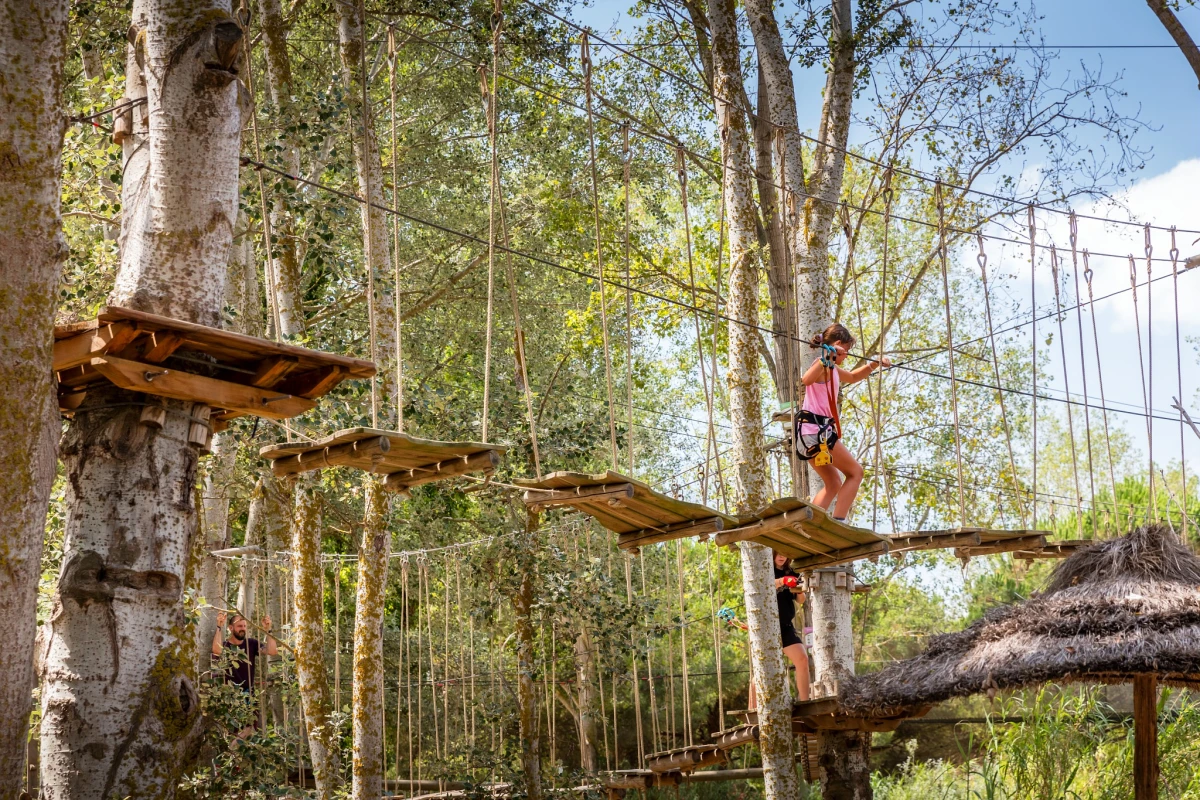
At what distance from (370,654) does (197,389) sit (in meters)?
2.60

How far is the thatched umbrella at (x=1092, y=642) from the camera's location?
17.2 ft

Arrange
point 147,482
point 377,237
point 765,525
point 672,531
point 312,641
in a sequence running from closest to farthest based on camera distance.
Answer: point 147,482, point 765,525, point 672,531, point 312,641, point 377,237

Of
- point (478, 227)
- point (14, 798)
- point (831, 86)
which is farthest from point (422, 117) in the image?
point (14, 798)

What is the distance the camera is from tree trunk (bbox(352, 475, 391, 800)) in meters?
5.36

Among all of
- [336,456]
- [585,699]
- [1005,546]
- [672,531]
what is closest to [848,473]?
[1005,546]

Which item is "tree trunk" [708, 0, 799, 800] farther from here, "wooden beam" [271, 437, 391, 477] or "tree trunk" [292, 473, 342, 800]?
"wooden beam" [271, 437, 391, 477]

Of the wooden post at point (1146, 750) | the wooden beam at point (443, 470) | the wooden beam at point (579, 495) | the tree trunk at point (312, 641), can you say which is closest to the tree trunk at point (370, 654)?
the tree trunk at point (312, 641)

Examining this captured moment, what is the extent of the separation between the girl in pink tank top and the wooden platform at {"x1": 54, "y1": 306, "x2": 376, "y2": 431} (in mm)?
2393

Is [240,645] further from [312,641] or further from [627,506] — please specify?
[627,506]

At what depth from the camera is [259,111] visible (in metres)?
5.86

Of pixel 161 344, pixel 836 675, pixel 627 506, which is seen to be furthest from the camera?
pixel 836 675

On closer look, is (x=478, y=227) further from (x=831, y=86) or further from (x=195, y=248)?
(x=195, y=248)

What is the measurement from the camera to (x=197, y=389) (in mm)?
3203

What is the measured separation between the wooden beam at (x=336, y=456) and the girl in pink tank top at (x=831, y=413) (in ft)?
7.34
